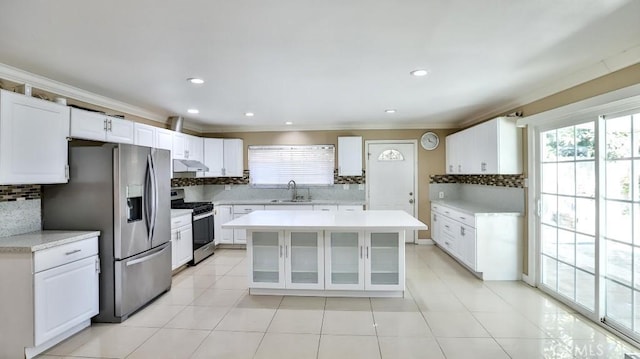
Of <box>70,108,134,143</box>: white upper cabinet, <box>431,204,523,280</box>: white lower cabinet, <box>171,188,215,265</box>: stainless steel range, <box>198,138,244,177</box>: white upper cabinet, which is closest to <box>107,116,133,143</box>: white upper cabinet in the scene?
<box>70,108,134,143</box>: white upper cabinet

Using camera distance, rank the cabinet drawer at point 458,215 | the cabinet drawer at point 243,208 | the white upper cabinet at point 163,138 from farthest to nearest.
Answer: the cabinet drawer at point 243,208 < the white upper cabinet at point 163,138 < the cabinet drawer at point 458,215

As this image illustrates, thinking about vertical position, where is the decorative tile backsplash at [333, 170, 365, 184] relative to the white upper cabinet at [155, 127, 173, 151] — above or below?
below

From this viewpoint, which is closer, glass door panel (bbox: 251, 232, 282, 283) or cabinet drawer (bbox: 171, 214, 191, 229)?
glass door panel (bbox: 251, 232, 282, 283)

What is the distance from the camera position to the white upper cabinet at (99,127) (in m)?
3.08

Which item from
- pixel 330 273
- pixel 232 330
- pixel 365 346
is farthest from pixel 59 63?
pixel 365 346

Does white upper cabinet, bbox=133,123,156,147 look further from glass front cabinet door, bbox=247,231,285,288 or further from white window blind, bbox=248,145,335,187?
white window blind, bbox=248,145,335,187

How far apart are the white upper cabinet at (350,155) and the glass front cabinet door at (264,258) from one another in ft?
8.85

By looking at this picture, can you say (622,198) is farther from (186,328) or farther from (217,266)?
(217,266)

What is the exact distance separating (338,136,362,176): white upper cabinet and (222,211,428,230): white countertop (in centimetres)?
196

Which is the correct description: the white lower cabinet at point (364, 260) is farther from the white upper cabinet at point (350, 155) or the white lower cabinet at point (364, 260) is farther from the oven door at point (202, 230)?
the white upper cabinet at point (350, 155)

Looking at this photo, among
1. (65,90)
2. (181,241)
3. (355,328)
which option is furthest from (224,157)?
(355,328)

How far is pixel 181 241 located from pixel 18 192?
1969 mm

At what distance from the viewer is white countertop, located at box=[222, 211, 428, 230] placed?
3234 millimetres

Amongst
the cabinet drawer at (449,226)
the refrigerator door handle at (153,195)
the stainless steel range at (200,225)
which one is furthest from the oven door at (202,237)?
the cabinet drawer at (449,226)
